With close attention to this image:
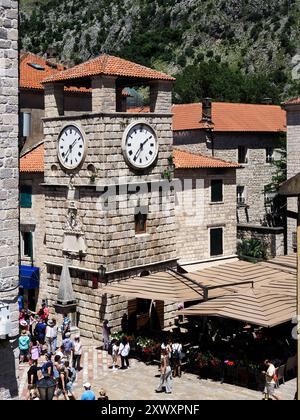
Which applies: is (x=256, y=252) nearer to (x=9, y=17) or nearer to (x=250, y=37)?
(x=9, y=17)

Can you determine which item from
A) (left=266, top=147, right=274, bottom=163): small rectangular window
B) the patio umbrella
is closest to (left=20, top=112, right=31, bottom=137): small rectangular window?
the patio umbrella

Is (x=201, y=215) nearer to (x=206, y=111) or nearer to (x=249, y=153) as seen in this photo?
(x=206, y=111)

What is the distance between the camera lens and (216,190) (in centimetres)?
3250

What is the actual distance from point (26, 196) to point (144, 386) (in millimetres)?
13250

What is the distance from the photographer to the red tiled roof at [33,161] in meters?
30.1

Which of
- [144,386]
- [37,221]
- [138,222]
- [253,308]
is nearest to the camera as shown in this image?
[253,308]

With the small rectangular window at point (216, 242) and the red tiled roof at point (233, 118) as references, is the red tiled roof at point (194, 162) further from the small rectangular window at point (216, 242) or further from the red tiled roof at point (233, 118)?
the red tiled roof at point (233, 118)

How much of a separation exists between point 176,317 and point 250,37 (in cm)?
7574

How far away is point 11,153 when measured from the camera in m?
15.2

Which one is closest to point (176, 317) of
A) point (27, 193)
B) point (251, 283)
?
point (251, 283)

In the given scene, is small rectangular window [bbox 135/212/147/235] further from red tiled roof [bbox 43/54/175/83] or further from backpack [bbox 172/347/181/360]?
backpack [bbox 172/347/181/360]

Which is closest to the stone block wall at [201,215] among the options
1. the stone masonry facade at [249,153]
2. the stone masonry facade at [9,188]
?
the stone masonry facade at [249,153]

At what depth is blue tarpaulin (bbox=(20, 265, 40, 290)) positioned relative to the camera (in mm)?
30125

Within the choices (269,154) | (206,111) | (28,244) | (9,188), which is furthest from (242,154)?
(9,188)
